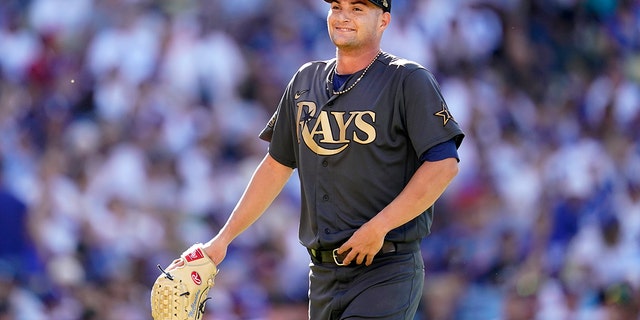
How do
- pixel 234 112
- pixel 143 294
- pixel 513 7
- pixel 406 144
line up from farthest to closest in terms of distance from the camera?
pixel 513 7
pixel 234 112
pixel 143 294
pixel 406 144

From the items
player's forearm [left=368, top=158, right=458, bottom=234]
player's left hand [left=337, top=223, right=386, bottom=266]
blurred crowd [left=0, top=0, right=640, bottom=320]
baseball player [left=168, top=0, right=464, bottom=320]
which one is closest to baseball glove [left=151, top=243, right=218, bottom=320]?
baseball player [left=168, top=0, right=464, bottom=320]

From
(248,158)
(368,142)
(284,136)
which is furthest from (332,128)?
(248,158)

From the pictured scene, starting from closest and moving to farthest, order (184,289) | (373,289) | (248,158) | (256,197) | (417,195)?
(417,195) → (373,289) → (184,289) → (256,197) → (248,158)

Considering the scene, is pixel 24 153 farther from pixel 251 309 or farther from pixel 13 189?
pixel 251 309

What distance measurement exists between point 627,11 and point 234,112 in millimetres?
4186

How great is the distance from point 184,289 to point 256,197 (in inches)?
20.9

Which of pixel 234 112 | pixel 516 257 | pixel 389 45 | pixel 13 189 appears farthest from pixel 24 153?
pixel 516 257

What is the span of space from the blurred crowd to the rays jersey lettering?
14.1 ft

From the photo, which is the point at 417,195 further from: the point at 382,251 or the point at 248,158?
the point at 248,158

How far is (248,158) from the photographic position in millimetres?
9086

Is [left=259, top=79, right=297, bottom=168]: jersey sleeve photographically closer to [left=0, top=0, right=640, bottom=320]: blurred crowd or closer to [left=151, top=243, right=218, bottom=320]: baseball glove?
[left=151, top=243, right=218, bottom=320]: baseball glove

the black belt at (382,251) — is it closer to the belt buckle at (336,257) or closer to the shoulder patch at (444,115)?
the belt buckle at (336,257)

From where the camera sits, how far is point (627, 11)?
10742 millimetres

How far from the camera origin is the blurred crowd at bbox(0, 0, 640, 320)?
8.52 meters
